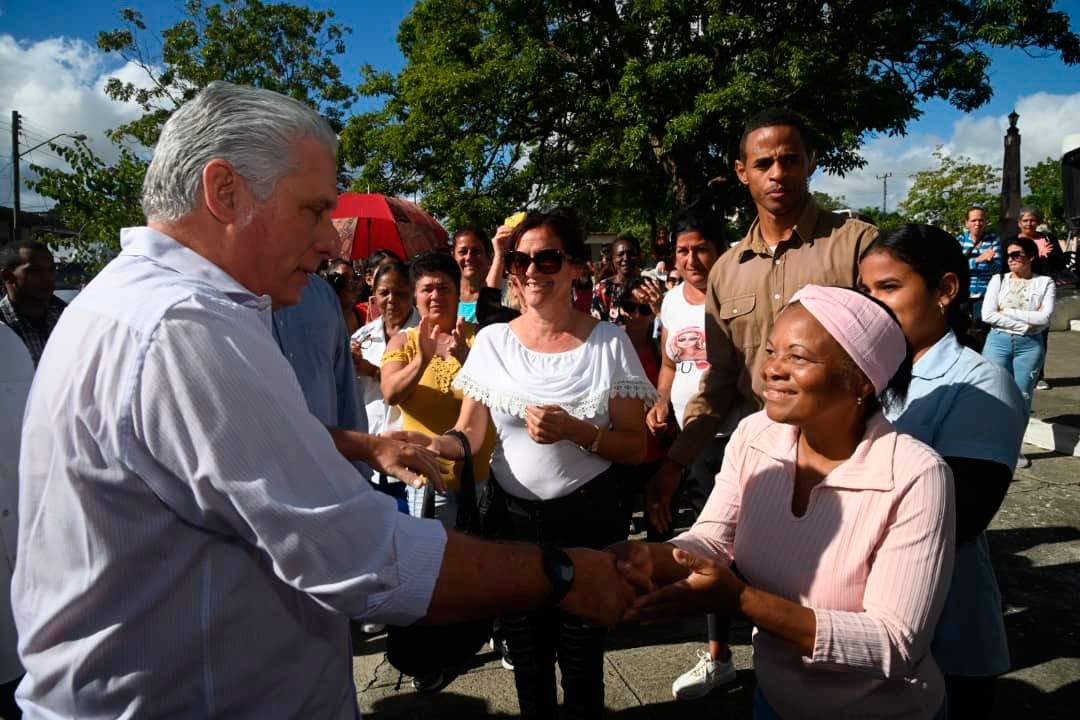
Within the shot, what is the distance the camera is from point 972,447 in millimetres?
1936

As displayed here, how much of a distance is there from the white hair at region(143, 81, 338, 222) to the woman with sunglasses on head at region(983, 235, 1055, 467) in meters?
7.70

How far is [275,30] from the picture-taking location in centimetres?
2806

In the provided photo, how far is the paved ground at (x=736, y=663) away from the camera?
315 cm

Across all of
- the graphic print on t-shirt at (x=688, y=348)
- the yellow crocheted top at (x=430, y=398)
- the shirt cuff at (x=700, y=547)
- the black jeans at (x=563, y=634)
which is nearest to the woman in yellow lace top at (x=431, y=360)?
the yellow crocheted top at (x=430, y=398)

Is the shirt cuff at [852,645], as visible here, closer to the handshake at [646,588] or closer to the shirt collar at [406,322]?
the handshake at [646,588]

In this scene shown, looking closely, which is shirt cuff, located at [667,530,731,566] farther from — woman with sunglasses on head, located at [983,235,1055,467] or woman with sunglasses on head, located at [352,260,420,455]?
woman with sunglasses on head, located at [983,235,1055,467]

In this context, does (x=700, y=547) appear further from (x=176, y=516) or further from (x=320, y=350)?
(x=320, y=350)

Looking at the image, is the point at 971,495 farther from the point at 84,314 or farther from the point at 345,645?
the point at 84,314

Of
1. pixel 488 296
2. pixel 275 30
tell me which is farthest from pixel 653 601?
pixel 275 30

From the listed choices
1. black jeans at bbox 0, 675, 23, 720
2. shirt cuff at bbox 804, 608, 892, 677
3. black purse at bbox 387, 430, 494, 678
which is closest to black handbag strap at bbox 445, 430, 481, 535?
black purse at bbox 387, 430, 494, 678

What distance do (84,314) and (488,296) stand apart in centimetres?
344

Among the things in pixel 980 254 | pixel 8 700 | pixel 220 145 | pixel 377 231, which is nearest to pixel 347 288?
pixel 377 231

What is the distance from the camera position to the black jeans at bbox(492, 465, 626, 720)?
8.76 feet

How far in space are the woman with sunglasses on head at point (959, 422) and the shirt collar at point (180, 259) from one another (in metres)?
1.74
